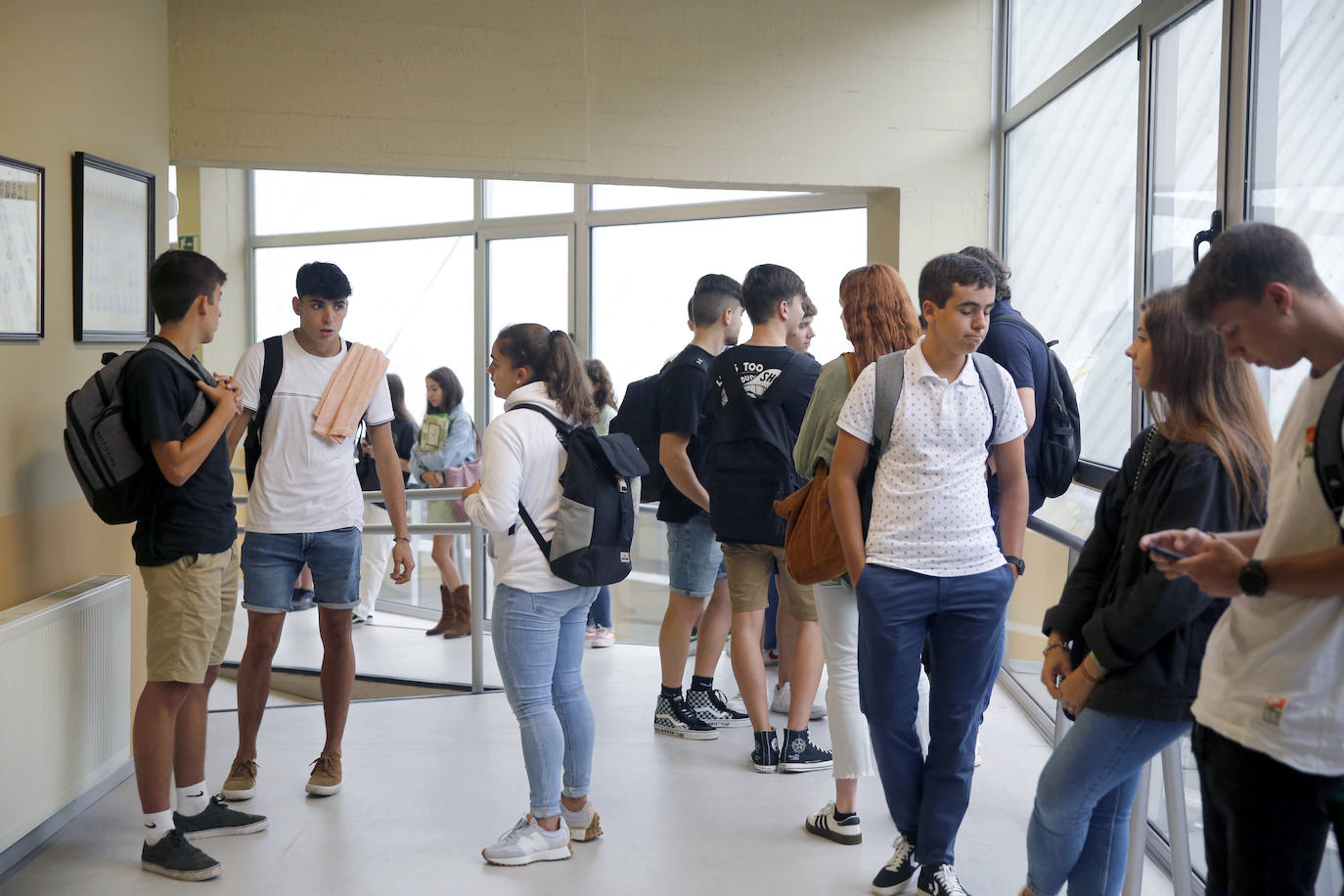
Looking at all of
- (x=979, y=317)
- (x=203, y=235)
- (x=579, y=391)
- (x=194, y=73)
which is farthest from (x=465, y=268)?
(x=979, y=317)

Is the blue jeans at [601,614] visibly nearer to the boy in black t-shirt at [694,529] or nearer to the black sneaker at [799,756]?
the boy in black t-shirt at [694,529]

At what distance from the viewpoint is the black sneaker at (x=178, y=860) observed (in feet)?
9.80

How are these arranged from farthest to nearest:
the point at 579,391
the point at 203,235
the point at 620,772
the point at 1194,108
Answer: the point at 203,235 < the point at 620,772 < the point at 1194,108 < the point at 579,391

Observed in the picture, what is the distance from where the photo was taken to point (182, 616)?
3.01m

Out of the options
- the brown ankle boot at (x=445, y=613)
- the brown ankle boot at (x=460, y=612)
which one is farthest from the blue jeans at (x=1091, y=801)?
the brown ankle boot at (x=445, y=613)

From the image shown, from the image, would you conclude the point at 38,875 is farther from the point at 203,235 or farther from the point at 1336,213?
the point at 203,235

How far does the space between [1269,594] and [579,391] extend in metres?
1.87

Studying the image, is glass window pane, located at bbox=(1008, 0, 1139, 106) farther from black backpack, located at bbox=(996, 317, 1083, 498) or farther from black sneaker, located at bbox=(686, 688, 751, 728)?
black sneaker, located at bbox=(686, 688, 751, 728)

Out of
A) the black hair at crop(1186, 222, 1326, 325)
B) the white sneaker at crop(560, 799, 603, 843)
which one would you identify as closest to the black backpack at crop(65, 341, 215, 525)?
the white sneaker at crop(560, 799, 603, 843)

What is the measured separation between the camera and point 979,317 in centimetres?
266

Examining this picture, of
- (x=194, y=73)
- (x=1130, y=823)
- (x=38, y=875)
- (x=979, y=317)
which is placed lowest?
(x=38, y=875)

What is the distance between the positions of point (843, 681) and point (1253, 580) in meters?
1.73

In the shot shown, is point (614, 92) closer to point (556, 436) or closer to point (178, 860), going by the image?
point (556, 436)

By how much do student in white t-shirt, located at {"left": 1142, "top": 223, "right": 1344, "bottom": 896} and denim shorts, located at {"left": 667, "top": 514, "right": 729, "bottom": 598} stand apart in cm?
263
